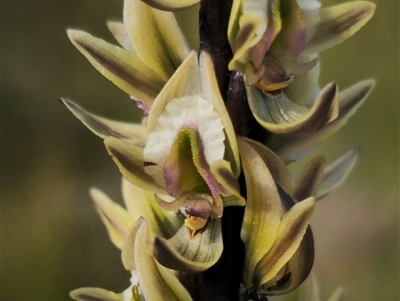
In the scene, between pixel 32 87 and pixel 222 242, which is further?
pixel 32 87

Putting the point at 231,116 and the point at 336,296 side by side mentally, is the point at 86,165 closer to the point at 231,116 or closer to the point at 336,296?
the point at 336,296

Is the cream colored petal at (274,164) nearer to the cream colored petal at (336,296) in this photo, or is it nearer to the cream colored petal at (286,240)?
the cream colored petal at (286,240)

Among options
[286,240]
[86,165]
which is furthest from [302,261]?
[86,165]

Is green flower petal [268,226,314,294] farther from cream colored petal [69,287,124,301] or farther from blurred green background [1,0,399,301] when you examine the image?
blurred green background [1,0,399,301]

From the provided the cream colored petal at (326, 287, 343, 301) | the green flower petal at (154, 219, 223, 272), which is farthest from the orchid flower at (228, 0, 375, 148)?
the cream colored petal at (326, 287, 343, 301)

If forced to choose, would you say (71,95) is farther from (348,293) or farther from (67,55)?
(348,293)

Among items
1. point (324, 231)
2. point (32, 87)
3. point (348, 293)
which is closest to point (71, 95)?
point (32, 87)
